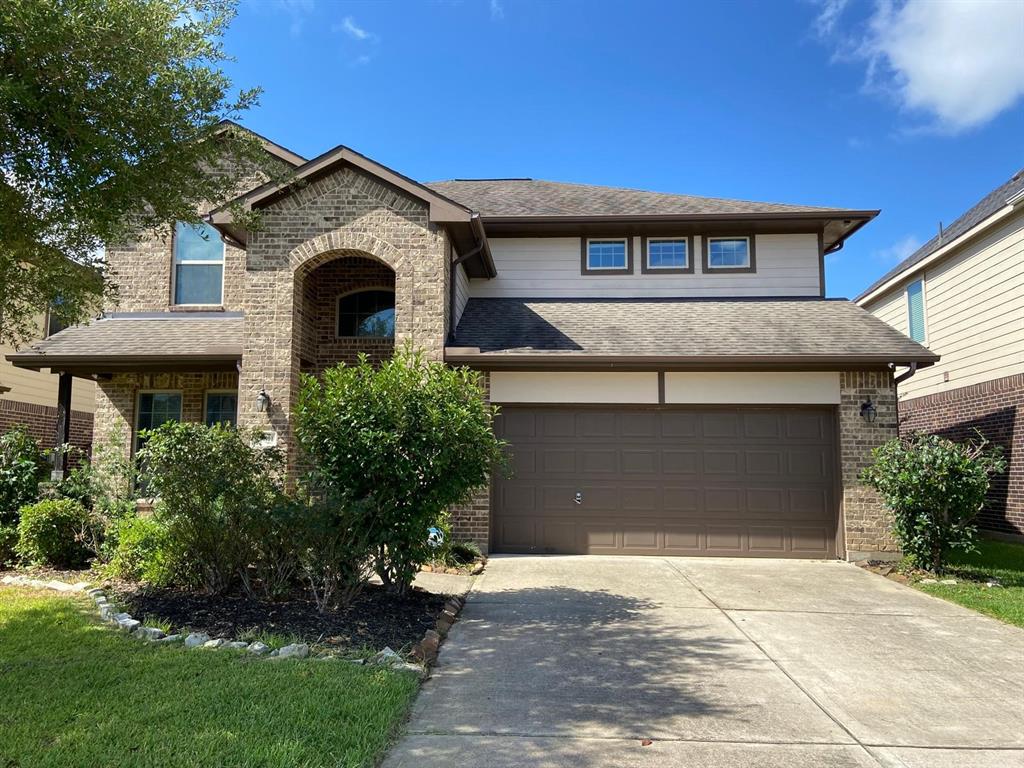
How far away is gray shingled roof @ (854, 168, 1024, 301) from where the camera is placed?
12773 mm

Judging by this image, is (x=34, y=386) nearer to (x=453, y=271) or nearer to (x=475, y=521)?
(x=453, y=271)

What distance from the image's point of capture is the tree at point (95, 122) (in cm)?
520

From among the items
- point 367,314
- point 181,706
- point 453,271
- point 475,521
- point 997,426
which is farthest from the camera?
point 367,314

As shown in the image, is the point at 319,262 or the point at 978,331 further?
the point at 978,331

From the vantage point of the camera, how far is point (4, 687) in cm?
464

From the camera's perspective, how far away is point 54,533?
29.6 feet

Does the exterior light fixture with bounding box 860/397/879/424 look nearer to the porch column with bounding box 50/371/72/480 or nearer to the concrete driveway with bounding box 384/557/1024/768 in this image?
the concrete driveway with bounding box 384/557/1024/768

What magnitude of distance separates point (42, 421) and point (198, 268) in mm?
6618

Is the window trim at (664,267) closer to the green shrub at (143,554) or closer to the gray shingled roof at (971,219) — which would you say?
the gray shingled roof at (971,219)

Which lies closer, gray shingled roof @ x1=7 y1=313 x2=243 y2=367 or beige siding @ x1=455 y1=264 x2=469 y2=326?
gray shingled roof @ x1=7 y1=313 x2=243 y2=367

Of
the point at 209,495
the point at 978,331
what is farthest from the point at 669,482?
the point at 978,331

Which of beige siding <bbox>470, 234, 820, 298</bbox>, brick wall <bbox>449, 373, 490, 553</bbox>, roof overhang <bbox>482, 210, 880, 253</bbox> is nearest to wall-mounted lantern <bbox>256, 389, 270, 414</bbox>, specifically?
brick wall <bbox>449, 373, 490, 553</bbox>

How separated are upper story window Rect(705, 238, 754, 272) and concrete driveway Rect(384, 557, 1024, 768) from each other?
6667mm

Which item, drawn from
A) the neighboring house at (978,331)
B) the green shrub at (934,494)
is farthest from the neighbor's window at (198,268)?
the neighboring house at (978,331)
